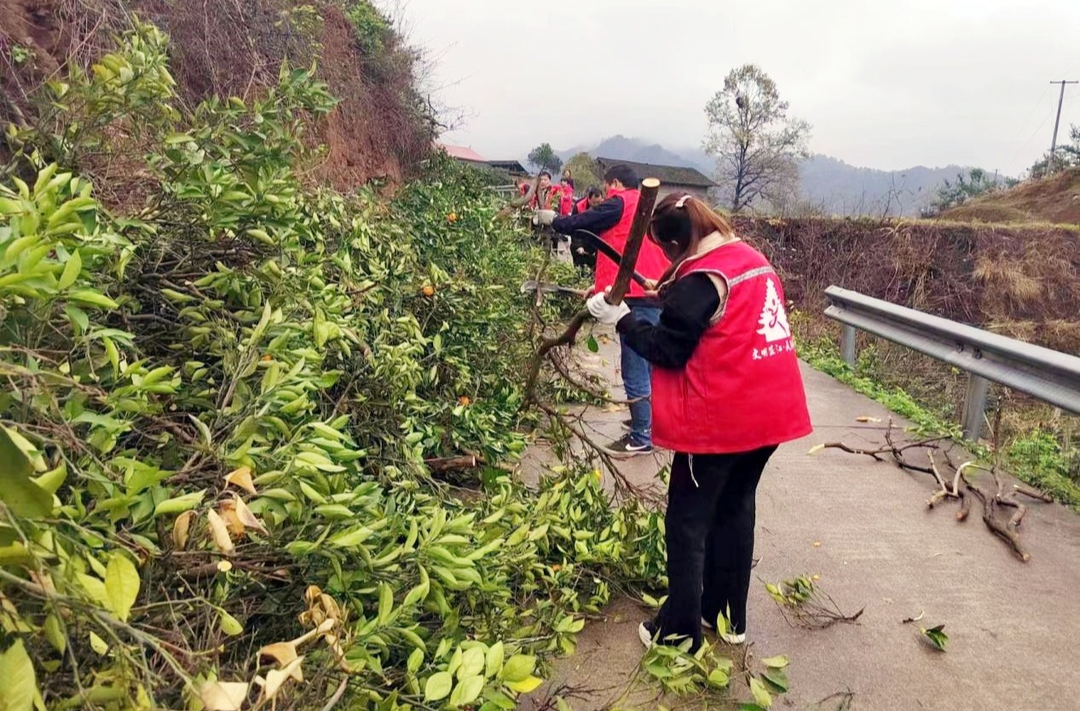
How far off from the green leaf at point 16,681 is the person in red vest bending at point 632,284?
4008 mm

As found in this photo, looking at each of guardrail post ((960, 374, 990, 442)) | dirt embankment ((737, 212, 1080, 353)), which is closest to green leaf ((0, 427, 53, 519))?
guardrail post ((960, 374, 990, 442))

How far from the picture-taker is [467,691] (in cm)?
144

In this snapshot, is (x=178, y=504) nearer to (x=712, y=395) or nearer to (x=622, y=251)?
(x=712, y=395)

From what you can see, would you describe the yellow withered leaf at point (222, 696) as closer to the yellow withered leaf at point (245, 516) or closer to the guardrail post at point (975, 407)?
the yellow withered leaf at point (245, 516)

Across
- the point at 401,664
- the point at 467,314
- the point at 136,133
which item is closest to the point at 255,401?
the point at 401,664

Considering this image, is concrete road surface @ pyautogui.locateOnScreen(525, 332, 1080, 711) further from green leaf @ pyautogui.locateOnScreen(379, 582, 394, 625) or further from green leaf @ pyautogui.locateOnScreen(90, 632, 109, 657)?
green leaf @ pyautogui.locateOnScreen(90, 632, 109, 657)

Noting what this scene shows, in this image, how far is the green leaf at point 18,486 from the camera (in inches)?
37.5

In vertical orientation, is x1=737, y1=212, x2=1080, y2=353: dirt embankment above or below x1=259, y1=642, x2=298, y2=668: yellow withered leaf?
above

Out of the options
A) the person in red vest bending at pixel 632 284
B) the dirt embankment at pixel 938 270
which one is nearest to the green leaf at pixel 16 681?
the person in red vest bending at pixel 632 284

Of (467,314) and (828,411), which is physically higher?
(467,314)

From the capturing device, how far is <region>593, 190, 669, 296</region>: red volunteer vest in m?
4.91

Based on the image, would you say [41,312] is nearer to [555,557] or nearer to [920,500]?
[555,557]

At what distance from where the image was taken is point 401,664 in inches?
79.4

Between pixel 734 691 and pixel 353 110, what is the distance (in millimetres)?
10588
